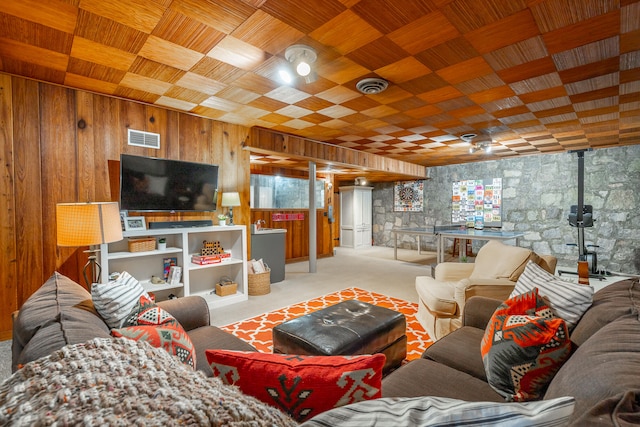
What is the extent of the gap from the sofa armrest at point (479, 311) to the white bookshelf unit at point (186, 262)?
2.73 metres

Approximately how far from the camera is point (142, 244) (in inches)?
120

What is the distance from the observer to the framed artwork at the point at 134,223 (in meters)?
3.07

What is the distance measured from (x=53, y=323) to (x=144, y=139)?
272 centimetres

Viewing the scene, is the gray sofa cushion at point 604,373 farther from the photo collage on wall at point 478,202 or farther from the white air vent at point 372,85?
the photo collage on wall at point 478,202

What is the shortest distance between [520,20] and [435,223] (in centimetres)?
655

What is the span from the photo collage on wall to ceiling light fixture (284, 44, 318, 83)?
5.73m

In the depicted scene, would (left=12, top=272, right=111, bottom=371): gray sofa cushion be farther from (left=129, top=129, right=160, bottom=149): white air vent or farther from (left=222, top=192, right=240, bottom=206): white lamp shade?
(left=222, top=192, right=240, bottom=206): white lamp shade

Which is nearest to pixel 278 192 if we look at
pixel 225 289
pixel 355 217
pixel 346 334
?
pixel 355 217

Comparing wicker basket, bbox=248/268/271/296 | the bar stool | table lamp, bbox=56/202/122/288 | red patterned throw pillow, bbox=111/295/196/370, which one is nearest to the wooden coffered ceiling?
table lamp, bbox=56/202/122/288

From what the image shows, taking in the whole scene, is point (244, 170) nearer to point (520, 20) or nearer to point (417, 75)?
point (417, 75)

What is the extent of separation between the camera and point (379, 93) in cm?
299

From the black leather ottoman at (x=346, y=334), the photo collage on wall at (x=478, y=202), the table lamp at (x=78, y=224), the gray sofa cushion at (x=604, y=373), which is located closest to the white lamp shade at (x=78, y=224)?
the table lamp at (x=78, y=224)

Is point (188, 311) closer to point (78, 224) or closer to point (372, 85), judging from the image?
point (78, 224)

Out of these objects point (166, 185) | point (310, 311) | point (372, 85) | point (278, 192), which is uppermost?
point (372, 85)
